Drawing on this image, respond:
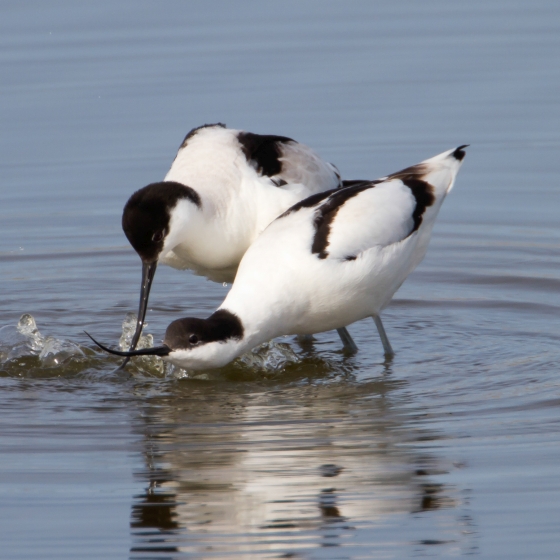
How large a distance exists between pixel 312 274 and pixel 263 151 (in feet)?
4.87

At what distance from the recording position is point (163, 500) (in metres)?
6.76

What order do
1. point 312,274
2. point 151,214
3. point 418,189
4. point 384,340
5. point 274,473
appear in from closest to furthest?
point 274,473 < point 312,274 < point 151,214 < point 418,189 < point 384,340

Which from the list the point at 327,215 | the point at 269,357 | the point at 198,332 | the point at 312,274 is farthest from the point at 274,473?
the point at 269,357

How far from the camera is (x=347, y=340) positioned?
982 cm

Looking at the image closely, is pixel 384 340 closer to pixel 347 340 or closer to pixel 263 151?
pixel 347 340

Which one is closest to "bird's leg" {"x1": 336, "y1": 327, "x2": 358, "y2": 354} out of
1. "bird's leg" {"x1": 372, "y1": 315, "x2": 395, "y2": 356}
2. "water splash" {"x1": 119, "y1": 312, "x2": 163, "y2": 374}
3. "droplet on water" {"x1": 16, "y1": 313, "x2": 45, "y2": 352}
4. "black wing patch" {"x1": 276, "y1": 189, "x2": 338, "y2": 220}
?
"bird's leg" {"x1": 372, "y1": 315, "x2": 395, "y2": 356}

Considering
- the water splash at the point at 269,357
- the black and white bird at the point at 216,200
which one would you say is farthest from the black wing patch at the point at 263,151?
the water splash at the point at 269,357

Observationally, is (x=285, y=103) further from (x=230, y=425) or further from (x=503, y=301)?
(x=230, y=425)

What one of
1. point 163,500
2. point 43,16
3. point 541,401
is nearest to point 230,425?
point 163,500

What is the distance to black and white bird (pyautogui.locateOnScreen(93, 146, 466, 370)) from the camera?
27.1ft

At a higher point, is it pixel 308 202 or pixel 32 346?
pixel 308 202

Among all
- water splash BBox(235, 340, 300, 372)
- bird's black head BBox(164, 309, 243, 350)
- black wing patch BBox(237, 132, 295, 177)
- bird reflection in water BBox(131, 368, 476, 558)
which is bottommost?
bird reflection in water BBox(131, 368, 476, 558)

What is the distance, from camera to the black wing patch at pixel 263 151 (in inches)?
372

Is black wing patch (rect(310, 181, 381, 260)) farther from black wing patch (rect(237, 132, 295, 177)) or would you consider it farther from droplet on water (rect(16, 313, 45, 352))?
droplet on water (rect(16, 313, 45, 352))
